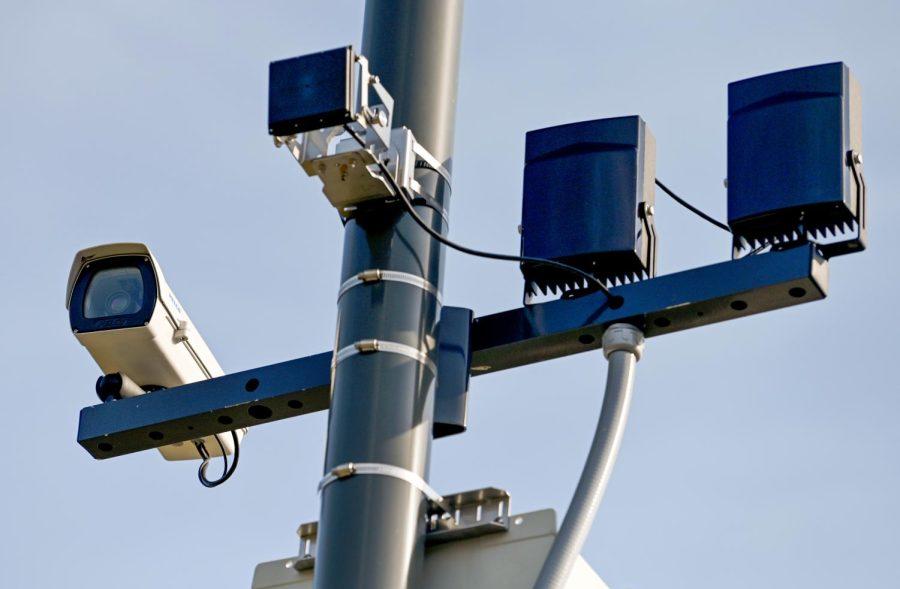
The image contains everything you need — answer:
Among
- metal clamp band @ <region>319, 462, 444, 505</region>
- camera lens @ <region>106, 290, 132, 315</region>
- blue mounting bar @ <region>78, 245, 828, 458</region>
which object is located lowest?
metal clamp band @ <region>319, 462, 444, 505</region>

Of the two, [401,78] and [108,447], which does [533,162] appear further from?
[108,447]

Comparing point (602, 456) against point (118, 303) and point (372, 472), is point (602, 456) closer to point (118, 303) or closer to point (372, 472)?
point (372, 472)

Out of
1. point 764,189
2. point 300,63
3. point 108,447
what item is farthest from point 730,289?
point 108,447

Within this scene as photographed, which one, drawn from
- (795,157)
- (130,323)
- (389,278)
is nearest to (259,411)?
(130,323)

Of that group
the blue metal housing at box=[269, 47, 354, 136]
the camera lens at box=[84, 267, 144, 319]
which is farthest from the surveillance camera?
the blue metal housing at box=[269, 47, 354, 136]

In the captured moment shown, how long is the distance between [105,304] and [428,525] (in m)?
1.68

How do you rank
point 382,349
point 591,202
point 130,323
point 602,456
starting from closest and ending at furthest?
point 602,456, point 382,349, point 591,202, point 130,323

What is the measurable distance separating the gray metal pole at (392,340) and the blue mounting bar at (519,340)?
0.29m

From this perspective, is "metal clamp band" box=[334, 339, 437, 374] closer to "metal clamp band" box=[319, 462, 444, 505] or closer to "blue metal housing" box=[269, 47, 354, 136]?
"metal clamp band" box=[319, 462, 444, 505]

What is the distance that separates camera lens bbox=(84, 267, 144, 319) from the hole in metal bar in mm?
609

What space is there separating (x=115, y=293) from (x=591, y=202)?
5.29 ft

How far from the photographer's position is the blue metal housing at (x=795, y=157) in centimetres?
629

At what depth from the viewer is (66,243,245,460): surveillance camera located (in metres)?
7.02

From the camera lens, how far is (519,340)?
6.37 meters
